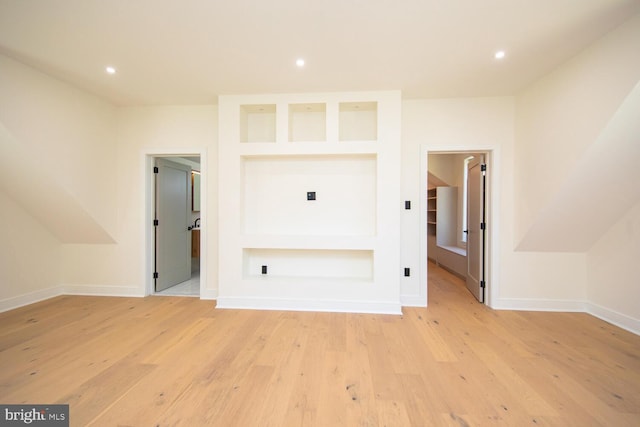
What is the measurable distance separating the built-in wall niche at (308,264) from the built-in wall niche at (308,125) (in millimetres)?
1549

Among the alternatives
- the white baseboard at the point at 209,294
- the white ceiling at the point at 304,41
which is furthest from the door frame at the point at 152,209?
the white ceiling at the point at 304,41

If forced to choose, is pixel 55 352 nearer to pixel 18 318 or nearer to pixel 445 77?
pixel 18 318

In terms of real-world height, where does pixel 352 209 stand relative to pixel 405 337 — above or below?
above

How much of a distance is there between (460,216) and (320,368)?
4.87 metres

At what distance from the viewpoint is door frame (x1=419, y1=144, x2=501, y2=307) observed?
3.10 meters

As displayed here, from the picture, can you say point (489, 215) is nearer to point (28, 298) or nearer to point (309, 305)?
point (309, 305)

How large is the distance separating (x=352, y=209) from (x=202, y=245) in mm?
2150

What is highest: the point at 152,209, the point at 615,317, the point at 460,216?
the point at 152,209

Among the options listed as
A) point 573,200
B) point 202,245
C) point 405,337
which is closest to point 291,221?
point 202,245

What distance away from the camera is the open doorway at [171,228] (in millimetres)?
3623

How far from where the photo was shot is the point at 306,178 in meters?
3.24

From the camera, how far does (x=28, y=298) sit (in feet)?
10.2

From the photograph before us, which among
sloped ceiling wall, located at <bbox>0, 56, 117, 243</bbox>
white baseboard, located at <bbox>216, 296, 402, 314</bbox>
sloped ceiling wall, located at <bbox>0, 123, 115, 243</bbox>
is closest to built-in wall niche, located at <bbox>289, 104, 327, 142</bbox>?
white baseboard, located at <bbox>216, 296, 402, 314</bbox>

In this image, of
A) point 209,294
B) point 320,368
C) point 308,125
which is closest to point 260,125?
point 308,125
